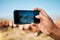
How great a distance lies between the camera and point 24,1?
1169 mm

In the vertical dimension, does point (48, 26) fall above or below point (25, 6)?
below

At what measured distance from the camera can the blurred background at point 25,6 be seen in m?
1.15

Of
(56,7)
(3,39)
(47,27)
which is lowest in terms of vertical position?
(3,39)

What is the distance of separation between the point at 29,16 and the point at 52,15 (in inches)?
11.9

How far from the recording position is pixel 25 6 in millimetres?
1161

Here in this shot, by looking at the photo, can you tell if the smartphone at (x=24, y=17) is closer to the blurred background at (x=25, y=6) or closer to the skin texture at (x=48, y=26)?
the skin texture at (x=48, y=26)

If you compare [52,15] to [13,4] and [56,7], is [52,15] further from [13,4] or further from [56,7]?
[13,4]

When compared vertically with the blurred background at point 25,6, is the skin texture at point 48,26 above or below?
below

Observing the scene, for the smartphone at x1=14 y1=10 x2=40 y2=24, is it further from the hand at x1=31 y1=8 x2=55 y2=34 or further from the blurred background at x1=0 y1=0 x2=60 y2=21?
the blurred background at x1=0 y1=0 x2=60 y2=21

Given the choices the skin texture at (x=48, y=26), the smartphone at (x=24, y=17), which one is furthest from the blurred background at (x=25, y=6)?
the skin texture at (x=48, y=26)

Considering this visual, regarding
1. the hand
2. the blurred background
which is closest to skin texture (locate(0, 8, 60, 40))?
the hand

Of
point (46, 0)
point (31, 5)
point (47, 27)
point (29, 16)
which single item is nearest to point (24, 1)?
point (31, 5)

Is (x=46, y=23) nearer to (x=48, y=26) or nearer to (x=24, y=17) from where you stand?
(x=48, y=26)

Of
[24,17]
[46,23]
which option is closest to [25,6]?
[24,17]
